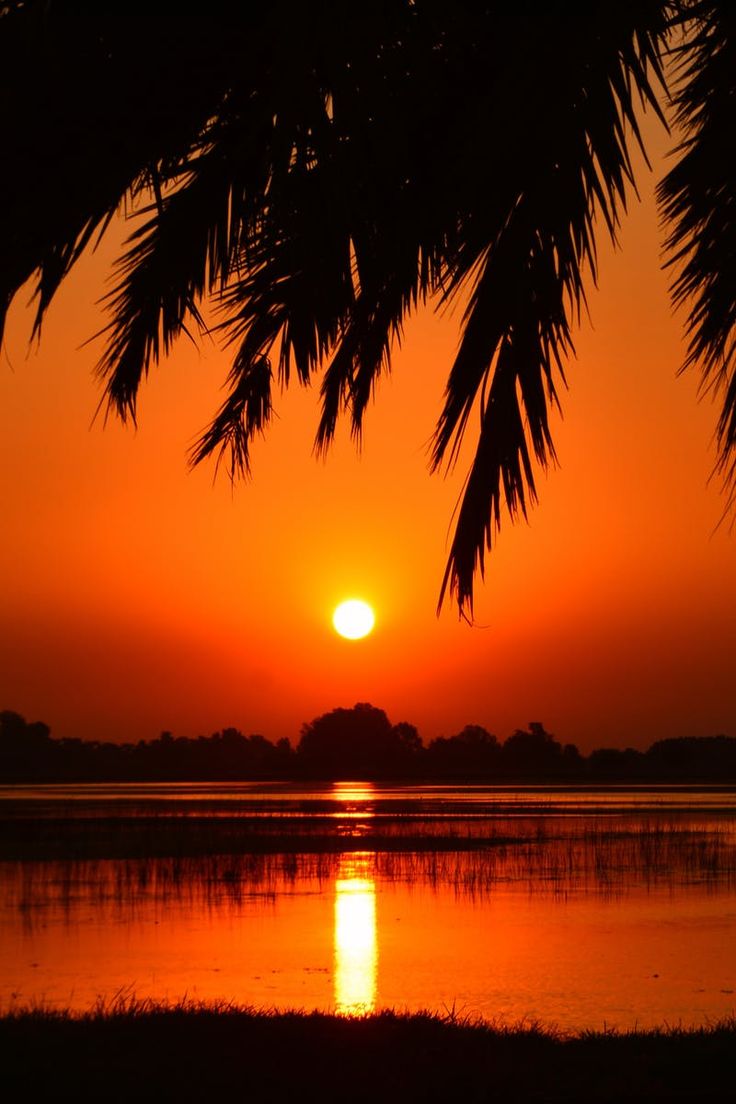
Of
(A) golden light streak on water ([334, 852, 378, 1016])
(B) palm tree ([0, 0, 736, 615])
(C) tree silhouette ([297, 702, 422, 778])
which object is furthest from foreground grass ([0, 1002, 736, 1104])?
(C) tree silhouette ([297, 702, 422, 778])

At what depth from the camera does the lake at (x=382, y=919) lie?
12.4m

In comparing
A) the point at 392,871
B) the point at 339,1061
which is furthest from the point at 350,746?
the point at 339,1061

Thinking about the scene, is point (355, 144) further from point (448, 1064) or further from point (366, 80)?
point (448, 1064)

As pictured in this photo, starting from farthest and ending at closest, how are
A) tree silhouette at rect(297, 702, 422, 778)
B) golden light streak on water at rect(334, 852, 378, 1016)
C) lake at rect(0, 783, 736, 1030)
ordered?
tree silhouette at rect(297, 702, 422, 778), lake at rect(0, 783, 736, 1030), golden light streak on water at rect(334, 852, 378, 1016)

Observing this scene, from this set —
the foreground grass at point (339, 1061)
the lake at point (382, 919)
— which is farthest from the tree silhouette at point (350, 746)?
the foreground grass at point (339, 1061)

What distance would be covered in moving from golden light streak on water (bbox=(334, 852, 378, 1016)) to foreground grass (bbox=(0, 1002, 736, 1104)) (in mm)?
1842

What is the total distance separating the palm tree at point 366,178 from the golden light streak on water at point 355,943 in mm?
5906

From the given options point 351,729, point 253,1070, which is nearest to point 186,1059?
point 253,1070

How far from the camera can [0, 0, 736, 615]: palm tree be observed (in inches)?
141

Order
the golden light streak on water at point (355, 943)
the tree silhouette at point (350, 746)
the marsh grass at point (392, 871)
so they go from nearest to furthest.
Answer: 1. the golden light streak on water at point (355, 943)
2. the marsh grass at point (392, 871)
3. the tree silhouette at point (350, 746)

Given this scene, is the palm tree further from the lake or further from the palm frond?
the lake

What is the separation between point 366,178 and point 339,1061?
496 centimetres

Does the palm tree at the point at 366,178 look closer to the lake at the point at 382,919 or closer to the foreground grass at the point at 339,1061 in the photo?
the foreground grass at the point at 339,1061

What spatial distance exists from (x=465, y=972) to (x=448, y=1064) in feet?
22.1
